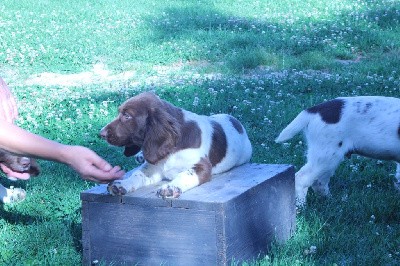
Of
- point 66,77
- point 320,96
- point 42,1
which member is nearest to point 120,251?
point 320,96

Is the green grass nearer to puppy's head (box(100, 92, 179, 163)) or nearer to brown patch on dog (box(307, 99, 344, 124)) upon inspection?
brown patch on dog (box(307, 99, 344, 124))

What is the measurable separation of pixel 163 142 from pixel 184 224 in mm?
549

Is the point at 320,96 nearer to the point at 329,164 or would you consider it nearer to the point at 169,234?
the point at 329,164

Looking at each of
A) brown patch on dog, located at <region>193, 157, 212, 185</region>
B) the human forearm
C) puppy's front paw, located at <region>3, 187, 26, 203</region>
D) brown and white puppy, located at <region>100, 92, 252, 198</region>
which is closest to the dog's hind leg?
brown and white puppy, located at <region>100, 92, 252, 198</region>

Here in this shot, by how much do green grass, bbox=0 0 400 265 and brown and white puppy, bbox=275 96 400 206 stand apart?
0.84ft

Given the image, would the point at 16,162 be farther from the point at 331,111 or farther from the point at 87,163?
the point at 331,111

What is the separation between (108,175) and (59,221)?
5.90 feet

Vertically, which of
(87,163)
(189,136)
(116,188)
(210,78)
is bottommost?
(210,78)

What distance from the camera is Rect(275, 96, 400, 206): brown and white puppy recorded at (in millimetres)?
5965

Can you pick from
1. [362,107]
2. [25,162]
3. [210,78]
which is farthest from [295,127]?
[210,78]

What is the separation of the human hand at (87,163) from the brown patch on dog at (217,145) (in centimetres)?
124

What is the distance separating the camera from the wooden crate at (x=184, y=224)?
12.8 ft

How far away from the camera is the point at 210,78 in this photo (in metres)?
11.6

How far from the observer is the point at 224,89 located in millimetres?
10180
